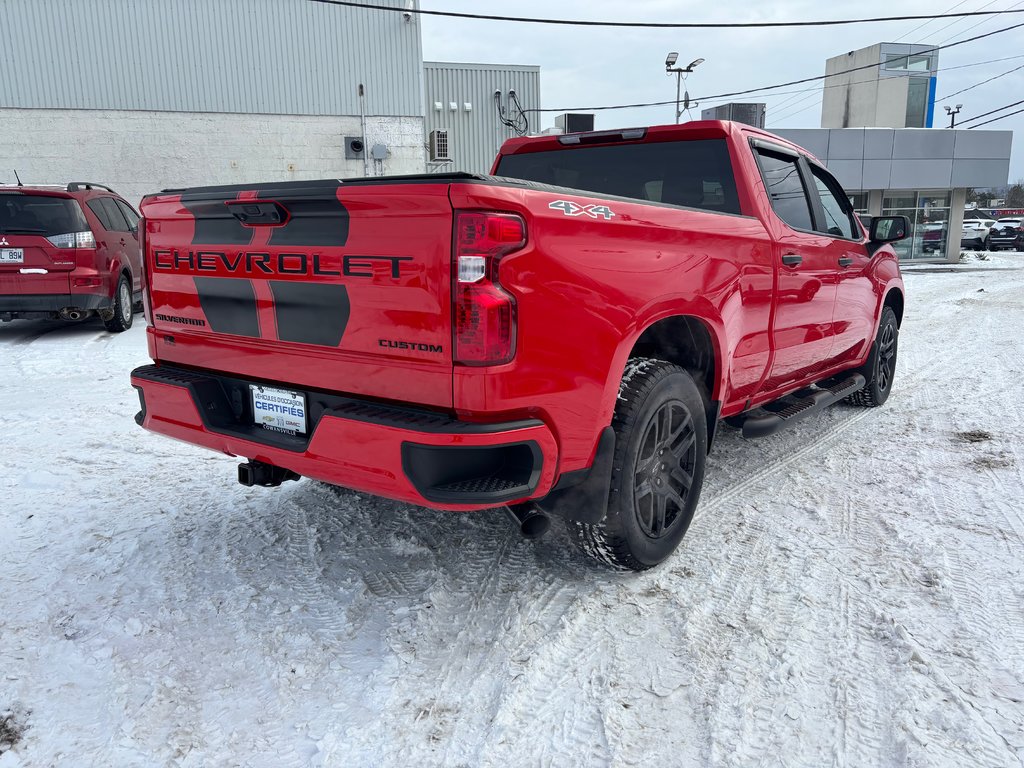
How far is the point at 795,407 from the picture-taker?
4379 mm

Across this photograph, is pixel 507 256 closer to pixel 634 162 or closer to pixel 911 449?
pixel 634 162

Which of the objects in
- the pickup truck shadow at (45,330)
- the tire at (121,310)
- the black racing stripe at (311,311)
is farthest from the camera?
the tire at (121,310)

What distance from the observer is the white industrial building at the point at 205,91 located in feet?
52.8

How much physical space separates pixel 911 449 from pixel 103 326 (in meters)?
9.53

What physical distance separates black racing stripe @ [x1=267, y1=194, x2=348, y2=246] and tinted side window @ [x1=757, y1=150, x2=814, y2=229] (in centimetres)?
249

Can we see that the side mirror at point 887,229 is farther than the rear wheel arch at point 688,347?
Yes

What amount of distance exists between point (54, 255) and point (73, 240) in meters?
0.27

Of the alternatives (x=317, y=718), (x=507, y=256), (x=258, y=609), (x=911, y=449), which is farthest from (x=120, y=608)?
(x=911, y=449)

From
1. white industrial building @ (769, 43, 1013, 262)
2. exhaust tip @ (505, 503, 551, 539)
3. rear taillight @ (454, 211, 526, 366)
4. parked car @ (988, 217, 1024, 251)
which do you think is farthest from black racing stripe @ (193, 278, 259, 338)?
parked car @ (988, 217, 1024, 251)

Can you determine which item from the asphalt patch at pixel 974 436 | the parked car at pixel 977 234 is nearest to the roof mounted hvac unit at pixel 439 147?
the asphalt patch at pixel 974 436

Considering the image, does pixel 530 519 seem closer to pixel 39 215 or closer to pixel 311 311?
pixel 311 311

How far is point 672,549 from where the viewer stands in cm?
317

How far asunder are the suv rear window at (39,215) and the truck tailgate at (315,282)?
618 centimetres

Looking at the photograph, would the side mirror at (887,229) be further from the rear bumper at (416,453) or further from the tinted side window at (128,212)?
the tinted side window at (128,212)
